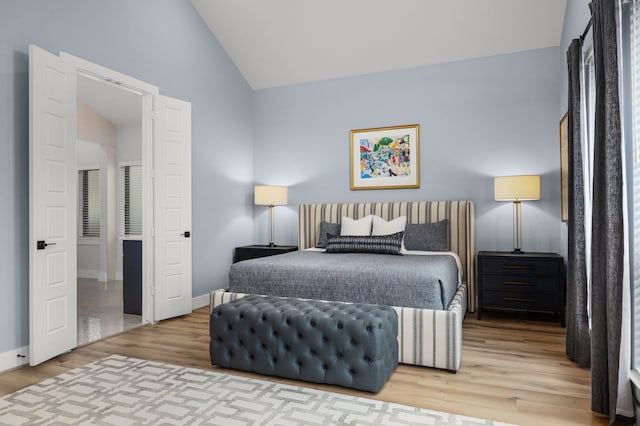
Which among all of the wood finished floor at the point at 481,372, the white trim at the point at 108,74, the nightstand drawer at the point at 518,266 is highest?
the white trim at the point at 108,74

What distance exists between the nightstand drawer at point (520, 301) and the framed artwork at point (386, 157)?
1.57 m

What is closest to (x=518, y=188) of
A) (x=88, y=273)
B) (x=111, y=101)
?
(x=111, y=101)

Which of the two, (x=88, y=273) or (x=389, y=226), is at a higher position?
(x=389, y=226)

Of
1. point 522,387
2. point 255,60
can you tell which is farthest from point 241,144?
point 522,387

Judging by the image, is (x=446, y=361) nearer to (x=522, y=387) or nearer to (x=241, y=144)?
(x=522, y=387)

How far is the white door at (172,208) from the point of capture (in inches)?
167

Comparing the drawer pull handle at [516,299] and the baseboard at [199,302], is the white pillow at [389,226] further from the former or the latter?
the baseboard at [199,302]

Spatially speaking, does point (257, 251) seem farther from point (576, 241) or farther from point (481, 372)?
point (576, 241)

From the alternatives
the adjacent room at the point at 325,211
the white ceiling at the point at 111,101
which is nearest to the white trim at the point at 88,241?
the adjacent room at the point at 325,211

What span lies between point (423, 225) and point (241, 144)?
2704 mm

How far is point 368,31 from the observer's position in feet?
15.9

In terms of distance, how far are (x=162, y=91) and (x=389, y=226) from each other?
2.82 meters

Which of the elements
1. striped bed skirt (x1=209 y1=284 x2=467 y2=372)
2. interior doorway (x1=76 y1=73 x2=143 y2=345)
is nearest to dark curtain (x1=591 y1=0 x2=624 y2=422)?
striped bed skirt (x1=209 y1=284 x2=467 y2=372)

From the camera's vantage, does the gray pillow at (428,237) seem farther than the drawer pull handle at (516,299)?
Yes
